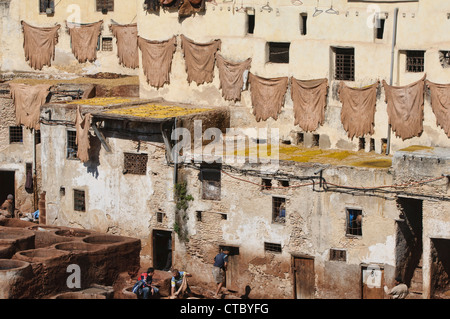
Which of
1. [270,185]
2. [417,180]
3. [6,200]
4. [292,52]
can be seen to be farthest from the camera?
[6,200]

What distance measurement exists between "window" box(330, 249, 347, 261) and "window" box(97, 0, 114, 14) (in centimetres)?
1981

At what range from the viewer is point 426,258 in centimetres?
4566

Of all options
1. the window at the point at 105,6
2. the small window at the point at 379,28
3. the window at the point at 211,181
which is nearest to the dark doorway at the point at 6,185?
the window at the point at 105,6

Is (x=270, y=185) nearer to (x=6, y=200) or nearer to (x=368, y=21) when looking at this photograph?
(x=368, y=21)

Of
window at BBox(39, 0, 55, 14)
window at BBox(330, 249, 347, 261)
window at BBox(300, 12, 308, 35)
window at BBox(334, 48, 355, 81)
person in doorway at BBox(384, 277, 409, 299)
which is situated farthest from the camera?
window at BBox(39, 0, 55, 14)

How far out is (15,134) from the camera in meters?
59.2

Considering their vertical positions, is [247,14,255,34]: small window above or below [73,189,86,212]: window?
above

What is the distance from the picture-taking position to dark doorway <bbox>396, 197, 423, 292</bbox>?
151ft

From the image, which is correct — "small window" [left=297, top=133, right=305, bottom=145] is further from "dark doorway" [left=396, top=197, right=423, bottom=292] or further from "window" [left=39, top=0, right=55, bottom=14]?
"window" [left=39, top=0, right=55, bottom=14]

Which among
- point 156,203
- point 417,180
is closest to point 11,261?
point 156,203

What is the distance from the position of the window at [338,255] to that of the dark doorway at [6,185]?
777 inches

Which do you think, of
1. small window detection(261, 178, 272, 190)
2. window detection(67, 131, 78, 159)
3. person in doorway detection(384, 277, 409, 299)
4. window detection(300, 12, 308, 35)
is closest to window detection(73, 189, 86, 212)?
window detection(67, 131, 78, 159)

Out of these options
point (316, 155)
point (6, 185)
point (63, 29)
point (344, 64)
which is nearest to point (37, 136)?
point (6, 185)

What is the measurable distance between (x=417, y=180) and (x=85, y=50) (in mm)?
22146
